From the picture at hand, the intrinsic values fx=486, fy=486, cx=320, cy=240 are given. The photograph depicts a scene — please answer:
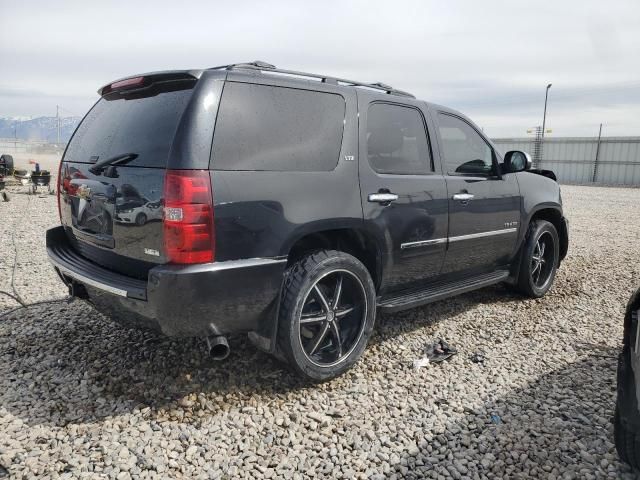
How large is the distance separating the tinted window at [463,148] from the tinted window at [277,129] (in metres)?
1.21

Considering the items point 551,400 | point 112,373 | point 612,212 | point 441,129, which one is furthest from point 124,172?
point 612,212

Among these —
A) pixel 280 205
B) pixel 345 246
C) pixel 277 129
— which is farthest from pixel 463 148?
pixel 280 205

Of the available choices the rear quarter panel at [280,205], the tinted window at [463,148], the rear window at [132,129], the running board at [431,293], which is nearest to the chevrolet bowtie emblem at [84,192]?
the rear window at [132,129]

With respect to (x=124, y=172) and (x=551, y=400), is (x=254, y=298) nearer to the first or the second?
(x=124, y=172)

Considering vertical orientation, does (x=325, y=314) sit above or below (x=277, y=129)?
below

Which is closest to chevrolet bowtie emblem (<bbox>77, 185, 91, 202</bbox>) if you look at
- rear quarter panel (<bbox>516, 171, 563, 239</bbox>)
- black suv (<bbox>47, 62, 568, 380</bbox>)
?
black suv (<bbox>47, 62, 568, 380</bbox>)

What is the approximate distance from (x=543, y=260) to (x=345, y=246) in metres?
2.86

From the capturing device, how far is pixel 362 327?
338cm

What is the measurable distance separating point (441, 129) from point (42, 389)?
351cm

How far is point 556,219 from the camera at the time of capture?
17.8ft

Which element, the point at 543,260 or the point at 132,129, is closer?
the point at 132,129

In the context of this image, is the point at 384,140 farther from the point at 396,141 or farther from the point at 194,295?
the point at 194,295

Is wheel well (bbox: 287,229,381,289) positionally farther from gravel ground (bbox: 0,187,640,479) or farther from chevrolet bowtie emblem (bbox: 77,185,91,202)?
chevrolet bowtie emblem (bbox: 77,185,91,202)

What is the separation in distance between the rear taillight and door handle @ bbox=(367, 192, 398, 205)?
1.20 m
